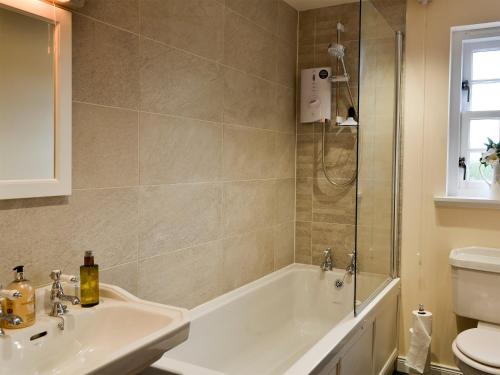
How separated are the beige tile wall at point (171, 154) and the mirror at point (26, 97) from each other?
104 millimetres

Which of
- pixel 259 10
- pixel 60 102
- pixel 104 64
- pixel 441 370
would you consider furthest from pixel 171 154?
pixel 441 370

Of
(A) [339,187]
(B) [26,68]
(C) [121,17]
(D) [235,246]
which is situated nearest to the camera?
(B) [26,68]

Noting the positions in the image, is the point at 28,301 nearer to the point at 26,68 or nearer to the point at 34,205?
the point at 34,205

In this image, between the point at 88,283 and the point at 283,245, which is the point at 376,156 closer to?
the point at 283,245

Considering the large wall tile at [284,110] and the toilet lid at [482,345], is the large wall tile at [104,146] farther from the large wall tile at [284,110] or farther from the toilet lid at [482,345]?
the toilet lid at [482,345]

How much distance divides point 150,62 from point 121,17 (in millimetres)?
220

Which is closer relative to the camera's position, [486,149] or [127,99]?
[127,99]

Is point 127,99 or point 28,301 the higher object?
point 127,99

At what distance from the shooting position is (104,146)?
1.75 metres

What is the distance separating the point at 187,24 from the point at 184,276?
1.22m

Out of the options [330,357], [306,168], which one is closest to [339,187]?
[306,168]

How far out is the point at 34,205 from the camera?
1.50 metres

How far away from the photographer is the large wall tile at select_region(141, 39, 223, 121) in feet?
6.36

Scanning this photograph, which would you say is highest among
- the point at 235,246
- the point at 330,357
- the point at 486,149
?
the point at 486,149
